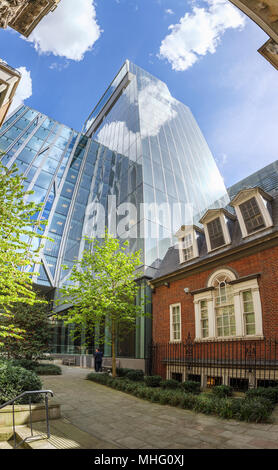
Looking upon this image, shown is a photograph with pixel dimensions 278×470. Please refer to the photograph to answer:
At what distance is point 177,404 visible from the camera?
895cm

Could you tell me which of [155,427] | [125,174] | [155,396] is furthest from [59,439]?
[125,174]

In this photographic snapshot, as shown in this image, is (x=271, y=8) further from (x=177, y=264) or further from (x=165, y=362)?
(x=165, y=362)

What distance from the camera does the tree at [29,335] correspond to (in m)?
17.4

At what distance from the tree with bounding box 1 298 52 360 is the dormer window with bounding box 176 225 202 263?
950cm

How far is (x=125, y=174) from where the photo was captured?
994 inches

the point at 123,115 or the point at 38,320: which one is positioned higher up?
the point at 123,115

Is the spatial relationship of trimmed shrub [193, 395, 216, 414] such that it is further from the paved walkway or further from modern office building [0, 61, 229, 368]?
modern office building [0, 61, 229, 368]

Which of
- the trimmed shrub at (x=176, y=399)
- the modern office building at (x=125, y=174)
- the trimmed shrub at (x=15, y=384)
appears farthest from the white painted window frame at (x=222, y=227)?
the trimmed shrub at (x=15, y=384)

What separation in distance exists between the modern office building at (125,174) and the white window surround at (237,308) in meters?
4.99

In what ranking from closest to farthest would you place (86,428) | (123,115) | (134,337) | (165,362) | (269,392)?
(86,428), (269,392), (165,362), (134,337), (123,115)

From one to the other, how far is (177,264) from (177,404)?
25.7ft

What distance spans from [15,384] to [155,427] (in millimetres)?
4085

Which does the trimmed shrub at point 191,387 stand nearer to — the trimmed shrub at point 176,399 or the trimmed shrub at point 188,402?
the trimmed shrub at point 176,399
